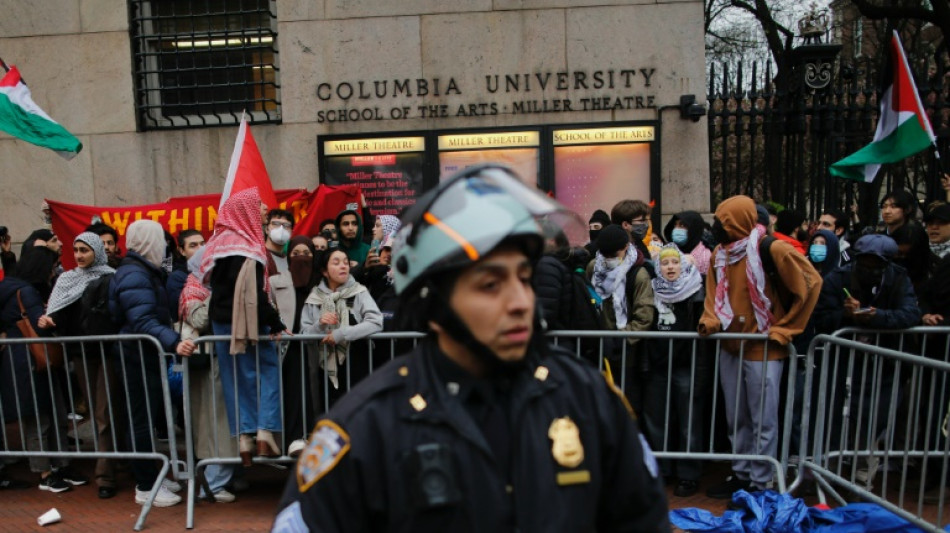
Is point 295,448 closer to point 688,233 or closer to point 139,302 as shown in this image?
point 139,302

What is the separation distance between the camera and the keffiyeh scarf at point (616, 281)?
19.9ft

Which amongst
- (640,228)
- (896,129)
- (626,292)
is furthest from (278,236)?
(896,129)

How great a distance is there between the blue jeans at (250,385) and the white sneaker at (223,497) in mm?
553

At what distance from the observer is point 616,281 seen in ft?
20.0

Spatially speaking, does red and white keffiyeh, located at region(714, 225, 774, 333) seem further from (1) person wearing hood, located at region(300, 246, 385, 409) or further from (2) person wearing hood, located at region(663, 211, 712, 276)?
(1) person wearing hood, located at region(300, 246, 385, 409)

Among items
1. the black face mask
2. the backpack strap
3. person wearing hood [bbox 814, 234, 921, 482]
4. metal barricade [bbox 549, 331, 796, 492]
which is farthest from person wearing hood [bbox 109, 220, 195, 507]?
person wearing hood [bbox 814, 234, 921, 482]

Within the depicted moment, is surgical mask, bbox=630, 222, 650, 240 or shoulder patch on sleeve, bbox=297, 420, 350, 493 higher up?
surgical mask, bbox=630, 222, 650, 240

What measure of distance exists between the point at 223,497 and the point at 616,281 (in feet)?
10.8

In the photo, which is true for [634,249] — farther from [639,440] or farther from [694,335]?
[639,440]

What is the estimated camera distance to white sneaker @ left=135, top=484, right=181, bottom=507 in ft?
19.4

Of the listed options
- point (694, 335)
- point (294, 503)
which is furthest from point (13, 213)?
point (294, 503)

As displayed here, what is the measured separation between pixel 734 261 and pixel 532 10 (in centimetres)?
555

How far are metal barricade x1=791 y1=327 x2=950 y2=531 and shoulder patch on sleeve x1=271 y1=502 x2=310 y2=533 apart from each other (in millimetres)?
3684

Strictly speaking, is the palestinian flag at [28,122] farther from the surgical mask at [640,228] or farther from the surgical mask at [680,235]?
the surgical mask at [680,235]
